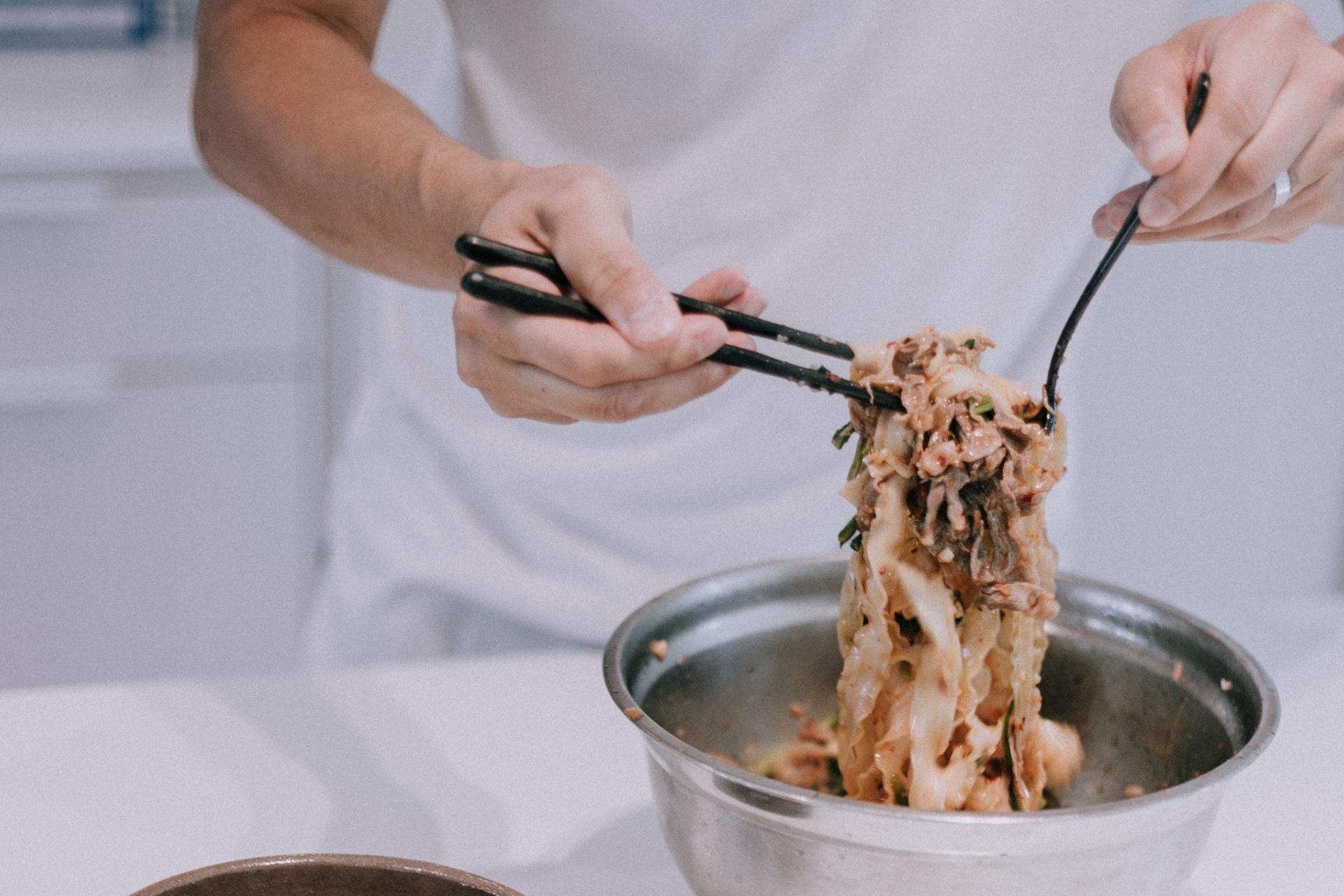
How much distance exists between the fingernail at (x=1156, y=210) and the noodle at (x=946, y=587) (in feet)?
0.42

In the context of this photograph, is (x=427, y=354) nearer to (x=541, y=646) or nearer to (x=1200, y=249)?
(x=541, y=646)

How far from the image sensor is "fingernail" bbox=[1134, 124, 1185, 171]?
0.81 m

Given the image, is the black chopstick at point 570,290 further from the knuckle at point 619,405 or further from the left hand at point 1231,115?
the left hand at point 1231,115

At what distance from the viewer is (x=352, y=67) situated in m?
1.17

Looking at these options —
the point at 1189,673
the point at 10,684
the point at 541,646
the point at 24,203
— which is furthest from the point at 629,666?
the point at 10,684

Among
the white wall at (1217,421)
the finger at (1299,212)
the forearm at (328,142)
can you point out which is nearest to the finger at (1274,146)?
the finger at (1299,212)

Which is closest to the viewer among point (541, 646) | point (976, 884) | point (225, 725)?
point (976, 884)

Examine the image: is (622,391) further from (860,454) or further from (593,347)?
(860,454)

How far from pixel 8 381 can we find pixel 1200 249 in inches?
78.5

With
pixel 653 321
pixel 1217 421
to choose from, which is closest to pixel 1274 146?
pixel 653 321

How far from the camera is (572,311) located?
727mm

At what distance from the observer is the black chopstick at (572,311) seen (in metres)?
0.70

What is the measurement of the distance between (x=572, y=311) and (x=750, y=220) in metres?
0.59

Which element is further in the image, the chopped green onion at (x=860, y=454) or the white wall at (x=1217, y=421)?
the white wall at (x=1217, y=421)
